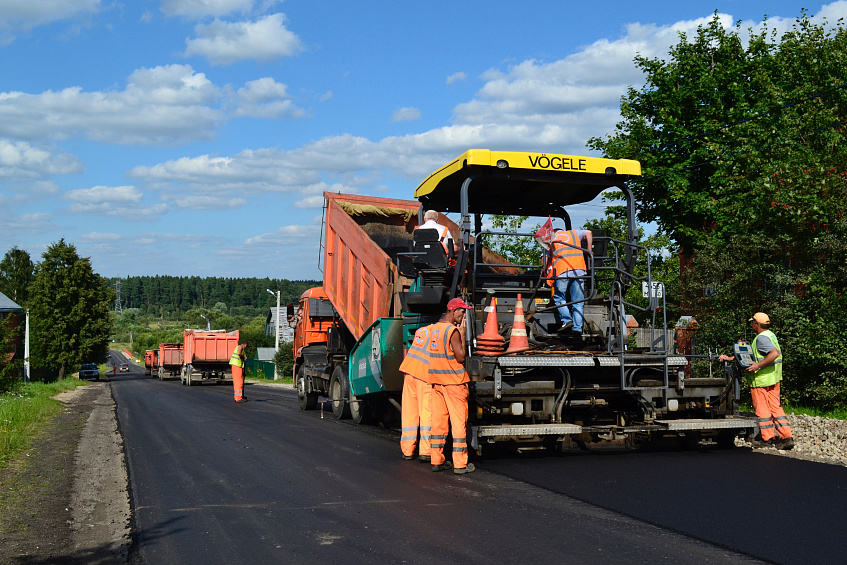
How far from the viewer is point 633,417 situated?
8.18 metres

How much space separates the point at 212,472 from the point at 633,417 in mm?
4381

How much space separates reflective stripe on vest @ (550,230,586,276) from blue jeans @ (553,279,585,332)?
0.44ft

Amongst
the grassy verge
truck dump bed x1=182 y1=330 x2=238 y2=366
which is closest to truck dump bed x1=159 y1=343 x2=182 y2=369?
truck dump bed x1=182 y1=330 x2=238 y2=366

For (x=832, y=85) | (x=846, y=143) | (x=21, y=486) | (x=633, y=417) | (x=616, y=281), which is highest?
(x=832, y=85)

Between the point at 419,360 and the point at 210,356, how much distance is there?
92.5ft

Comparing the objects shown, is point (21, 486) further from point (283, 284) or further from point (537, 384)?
point (283, 284)

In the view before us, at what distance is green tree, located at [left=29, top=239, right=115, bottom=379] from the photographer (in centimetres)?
Result: 4831

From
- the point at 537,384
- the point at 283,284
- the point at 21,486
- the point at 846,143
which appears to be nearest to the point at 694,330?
the point at 846,143

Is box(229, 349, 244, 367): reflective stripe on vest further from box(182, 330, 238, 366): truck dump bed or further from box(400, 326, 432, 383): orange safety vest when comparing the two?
box(182, 330, 238, 366): truck dump bed

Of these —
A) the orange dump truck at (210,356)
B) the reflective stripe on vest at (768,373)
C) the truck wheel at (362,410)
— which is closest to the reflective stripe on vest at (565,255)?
the reflective stripe on vest at (768,373)

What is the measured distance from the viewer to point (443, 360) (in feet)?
24.0

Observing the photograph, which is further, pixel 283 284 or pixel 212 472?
pixel 283 284

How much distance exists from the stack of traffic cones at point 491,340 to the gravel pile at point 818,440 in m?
3.51

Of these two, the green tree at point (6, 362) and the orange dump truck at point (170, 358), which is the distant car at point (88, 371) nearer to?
the orange dump truck at point (170, 358)
